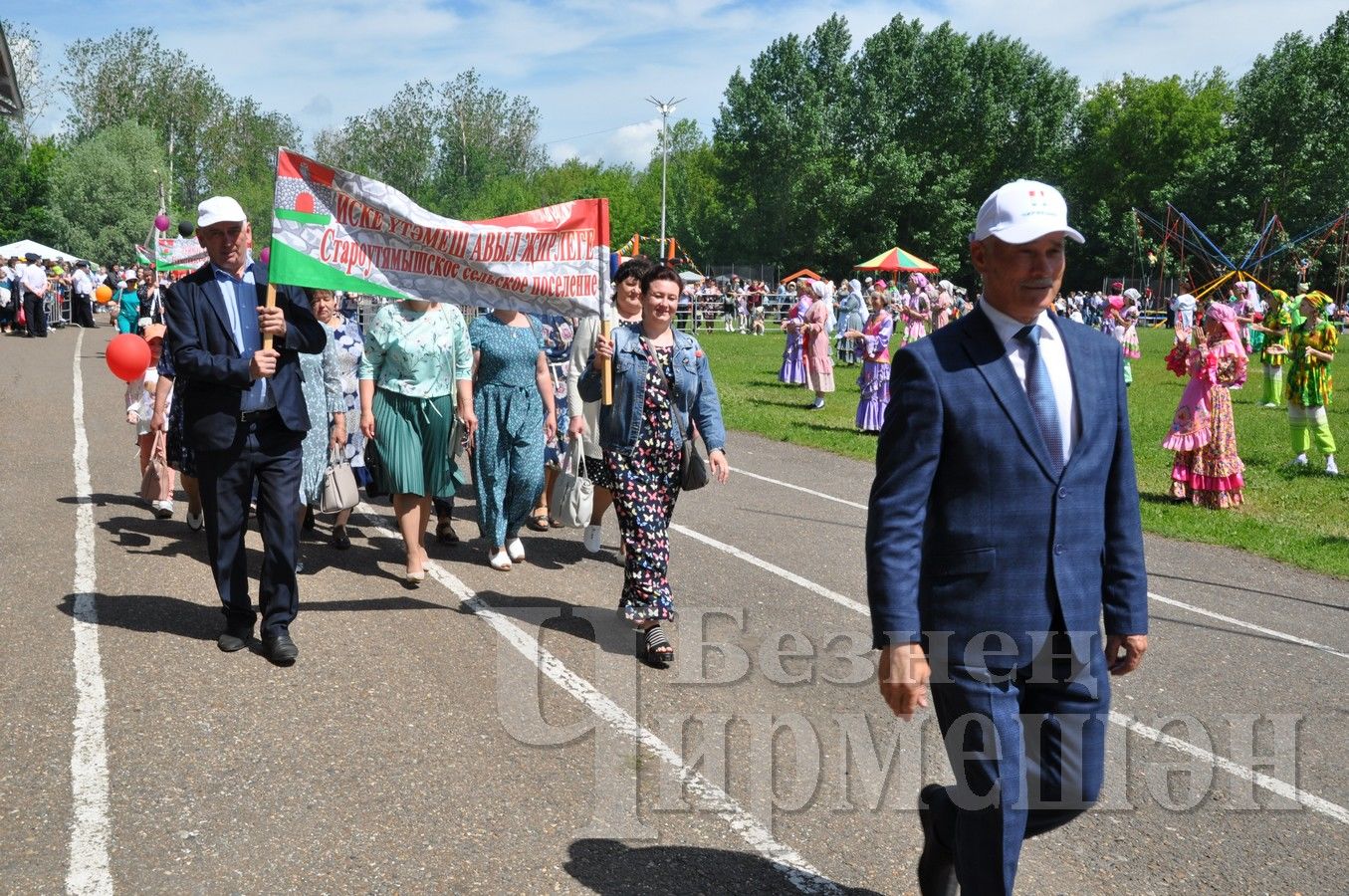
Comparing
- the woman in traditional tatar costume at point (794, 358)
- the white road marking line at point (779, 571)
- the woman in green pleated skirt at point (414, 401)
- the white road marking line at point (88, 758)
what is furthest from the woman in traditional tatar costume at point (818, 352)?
the white road marking line at point (88, 758)

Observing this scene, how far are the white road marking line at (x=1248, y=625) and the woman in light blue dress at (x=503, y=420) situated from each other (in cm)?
411

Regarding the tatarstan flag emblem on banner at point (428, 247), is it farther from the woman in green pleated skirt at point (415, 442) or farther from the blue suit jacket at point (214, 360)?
the woman in green pleated skirt at point (415, 442)

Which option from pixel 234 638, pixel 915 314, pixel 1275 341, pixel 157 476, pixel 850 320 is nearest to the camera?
pixel 234 638

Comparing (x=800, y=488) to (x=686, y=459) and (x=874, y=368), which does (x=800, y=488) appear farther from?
(x=686, y=459)

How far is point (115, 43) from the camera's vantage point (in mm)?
71438

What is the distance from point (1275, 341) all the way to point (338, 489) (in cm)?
1639

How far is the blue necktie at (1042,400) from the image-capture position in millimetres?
3082

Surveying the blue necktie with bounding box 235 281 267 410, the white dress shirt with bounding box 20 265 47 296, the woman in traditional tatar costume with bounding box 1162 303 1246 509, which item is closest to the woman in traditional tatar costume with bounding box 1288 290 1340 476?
the woman in traditional tatar costume with bounding box 1162 303 1246 509

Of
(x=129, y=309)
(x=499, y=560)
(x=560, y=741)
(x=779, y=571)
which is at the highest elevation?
(x=129, y=309)

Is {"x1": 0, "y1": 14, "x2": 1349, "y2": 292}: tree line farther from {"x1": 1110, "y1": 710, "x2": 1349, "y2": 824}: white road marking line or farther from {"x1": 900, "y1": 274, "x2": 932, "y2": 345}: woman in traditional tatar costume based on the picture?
{"x1": 1110, "y1": 710, "x2": 1349, "y2": 824}: white road marking line

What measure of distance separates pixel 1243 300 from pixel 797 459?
640 inches

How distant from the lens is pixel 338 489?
26.9 ft

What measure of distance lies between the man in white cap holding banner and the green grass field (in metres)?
7.41

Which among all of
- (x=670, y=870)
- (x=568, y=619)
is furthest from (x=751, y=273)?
(x=670, y=870)
